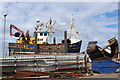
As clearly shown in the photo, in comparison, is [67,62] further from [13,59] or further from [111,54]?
[111,54]

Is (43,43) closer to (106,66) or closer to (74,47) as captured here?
(74,47)

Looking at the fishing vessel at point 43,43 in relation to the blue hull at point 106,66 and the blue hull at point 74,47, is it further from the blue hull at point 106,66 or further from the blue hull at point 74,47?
the blue hull at point 106,66

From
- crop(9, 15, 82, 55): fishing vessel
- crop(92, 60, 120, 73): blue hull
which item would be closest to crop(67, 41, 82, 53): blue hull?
crop(9, 15, 82, 55): fishing vessel

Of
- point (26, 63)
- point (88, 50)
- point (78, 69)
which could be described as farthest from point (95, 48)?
point (26, 63)

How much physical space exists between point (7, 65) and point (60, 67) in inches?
169

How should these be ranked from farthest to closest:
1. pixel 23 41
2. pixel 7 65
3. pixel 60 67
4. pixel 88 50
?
1. pixel 23 41
2. pixel 88 50
3. pixel 60 67
4. pixel 7 65

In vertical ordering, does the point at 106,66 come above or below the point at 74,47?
below

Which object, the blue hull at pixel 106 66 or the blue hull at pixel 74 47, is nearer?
the blue hull at pixel 106 66

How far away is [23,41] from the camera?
29.0m

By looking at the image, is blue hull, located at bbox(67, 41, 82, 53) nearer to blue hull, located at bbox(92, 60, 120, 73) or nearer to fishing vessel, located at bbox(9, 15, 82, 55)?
fishing vessel, located at bbox(9, 15, 82, 55)

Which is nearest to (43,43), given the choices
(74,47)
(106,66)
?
(74,47)

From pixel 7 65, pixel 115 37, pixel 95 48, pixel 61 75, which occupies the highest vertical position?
pixel 115 37

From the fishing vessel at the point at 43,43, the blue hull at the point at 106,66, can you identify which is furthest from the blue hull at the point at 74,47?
the blue hull at the point at 106,66

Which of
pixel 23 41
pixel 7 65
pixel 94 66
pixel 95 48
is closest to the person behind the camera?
pixel 7 65
